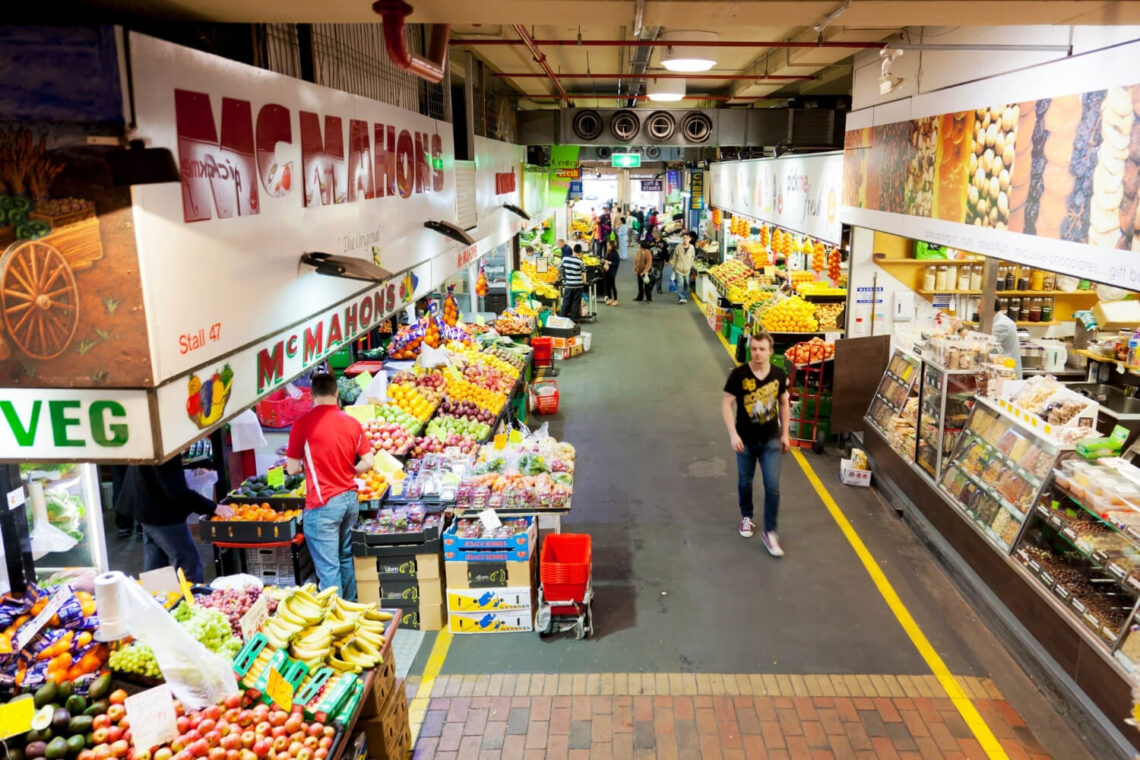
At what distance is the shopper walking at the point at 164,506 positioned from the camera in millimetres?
6250

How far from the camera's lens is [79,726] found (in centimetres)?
361

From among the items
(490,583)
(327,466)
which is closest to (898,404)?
(490,583)

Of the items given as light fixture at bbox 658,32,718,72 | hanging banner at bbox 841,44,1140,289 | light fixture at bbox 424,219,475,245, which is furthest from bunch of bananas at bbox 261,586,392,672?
light fixture at bbox 658,32,718,72

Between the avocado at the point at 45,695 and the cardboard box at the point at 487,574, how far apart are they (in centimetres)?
289

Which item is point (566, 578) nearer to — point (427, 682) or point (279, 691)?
point (427, 682)

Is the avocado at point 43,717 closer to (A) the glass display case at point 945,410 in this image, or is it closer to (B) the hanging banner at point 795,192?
(A) the glass display case at point 945,410

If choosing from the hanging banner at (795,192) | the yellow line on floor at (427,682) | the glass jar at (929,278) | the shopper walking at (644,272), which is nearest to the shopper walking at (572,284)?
the hanging banner at (795,192)

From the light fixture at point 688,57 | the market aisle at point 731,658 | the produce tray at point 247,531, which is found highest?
the light fixture at point 688,57

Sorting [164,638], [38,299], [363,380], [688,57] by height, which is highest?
[688,57]

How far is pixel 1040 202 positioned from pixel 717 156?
65.4ft

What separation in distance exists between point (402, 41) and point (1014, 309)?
34.6 feet

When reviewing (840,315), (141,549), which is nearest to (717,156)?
(840,315)

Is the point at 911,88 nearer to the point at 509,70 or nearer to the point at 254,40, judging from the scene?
the point at 509,70

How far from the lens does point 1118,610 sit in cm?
519
